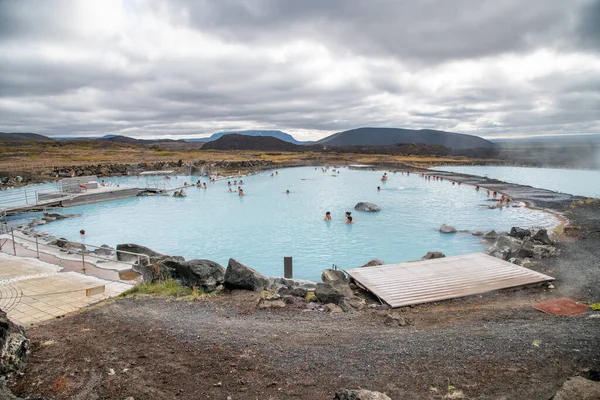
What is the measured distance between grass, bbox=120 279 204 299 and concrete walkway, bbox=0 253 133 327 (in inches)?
9.5

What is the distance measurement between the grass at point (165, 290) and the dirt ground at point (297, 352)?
16.5 inches

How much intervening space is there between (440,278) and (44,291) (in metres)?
8.48

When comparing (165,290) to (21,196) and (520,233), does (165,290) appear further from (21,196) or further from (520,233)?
(21,196)

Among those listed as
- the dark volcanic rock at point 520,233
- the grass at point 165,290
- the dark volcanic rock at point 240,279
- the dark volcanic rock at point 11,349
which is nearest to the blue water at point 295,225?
the dark volcanic rock at point 520,233

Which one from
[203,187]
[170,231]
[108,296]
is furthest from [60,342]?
[203,187]

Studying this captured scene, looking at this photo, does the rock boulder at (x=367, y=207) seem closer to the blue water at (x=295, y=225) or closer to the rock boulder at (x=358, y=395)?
the blue water at (x=295, y=225)

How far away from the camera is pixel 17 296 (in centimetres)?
698

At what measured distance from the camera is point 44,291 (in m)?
7.26

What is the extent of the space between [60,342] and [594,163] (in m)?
75.5

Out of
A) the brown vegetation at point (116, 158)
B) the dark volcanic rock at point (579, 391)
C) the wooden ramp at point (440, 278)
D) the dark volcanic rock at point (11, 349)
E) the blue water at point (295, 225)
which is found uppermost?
the brown vegetation at point (116, 158)

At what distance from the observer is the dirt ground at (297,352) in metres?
4.04

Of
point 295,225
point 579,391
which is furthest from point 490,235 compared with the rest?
point 579,391

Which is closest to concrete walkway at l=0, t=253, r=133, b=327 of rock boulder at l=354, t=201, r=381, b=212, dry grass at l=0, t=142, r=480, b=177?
rock boulder at l=354, t=201, r=381, b=212

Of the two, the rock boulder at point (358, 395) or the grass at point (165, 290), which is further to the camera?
the grass at point (165, 290)
